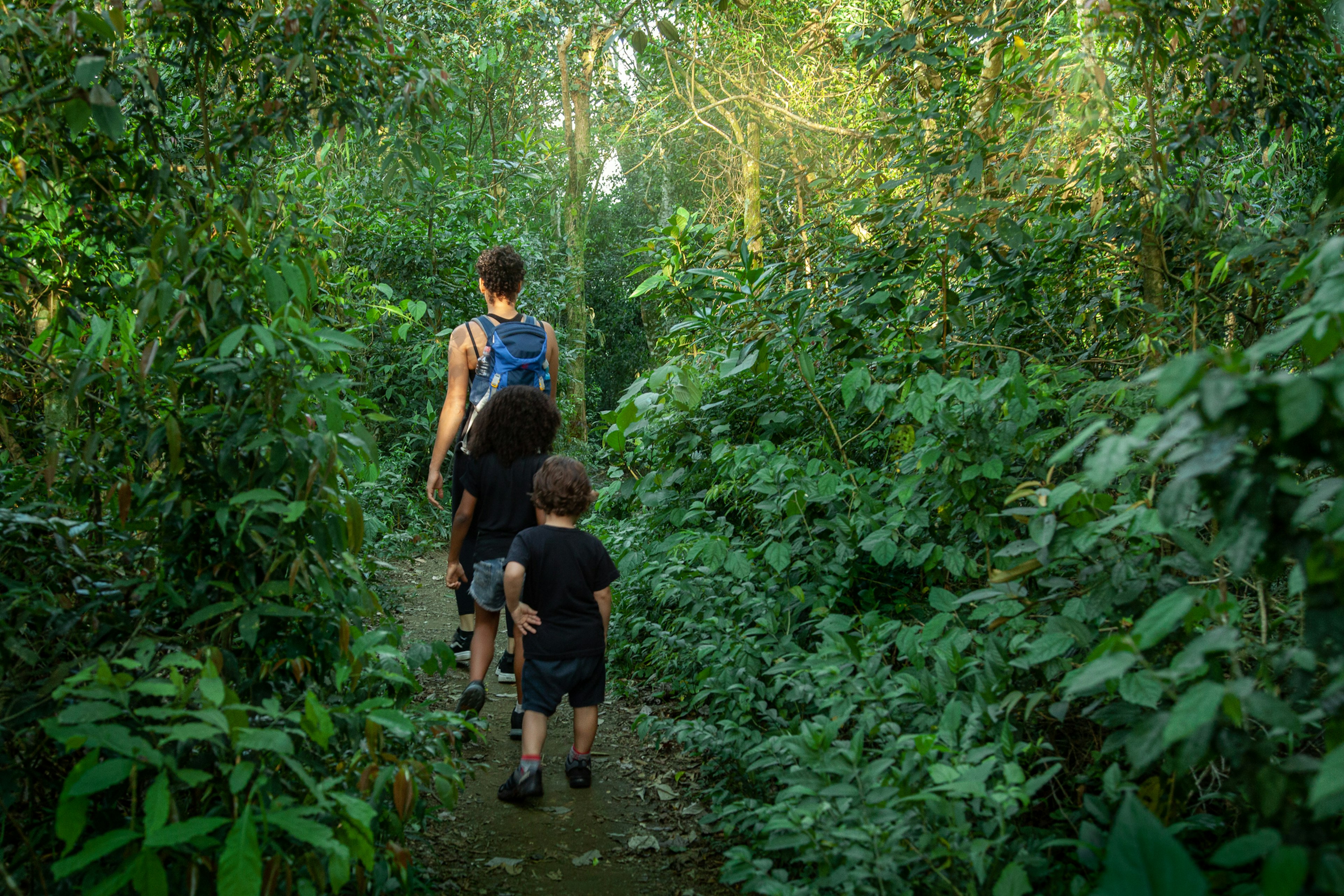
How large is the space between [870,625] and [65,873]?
2.65 m

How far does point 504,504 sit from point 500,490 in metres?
0.07

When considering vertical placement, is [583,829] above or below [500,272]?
below

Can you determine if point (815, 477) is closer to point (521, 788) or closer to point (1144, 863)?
point (521, 788)

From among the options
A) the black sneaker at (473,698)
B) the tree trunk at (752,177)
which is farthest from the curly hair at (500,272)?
the tree trunk at (752,177)

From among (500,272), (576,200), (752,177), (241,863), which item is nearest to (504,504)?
(500,272)

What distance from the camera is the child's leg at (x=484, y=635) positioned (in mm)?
4480

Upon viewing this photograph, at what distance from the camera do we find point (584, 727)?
3900 millimetres

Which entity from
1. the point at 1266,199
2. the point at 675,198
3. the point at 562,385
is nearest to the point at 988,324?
the point at 1266,199

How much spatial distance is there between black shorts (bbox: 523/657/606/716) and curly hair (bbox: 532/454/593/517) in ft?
2.03

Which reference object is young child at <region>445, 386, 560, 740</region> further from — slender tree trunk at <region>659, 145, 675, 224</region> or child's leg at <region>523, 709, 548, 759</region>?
slender tree trunk at <region>659, 145, 675, 224</region>

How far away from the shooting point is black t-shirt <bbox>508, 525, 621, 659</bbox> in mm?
3838

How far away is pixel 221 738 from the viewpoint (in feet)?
6.70

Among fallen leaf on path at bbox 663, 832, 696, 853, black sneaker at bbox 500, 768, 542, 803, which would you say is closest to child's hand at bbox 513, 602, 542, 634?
black sneaker at bbox 500, 768, 542, 803

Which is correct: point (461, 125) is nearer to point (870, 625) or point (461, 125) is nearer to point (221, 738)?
point (870, 625)
